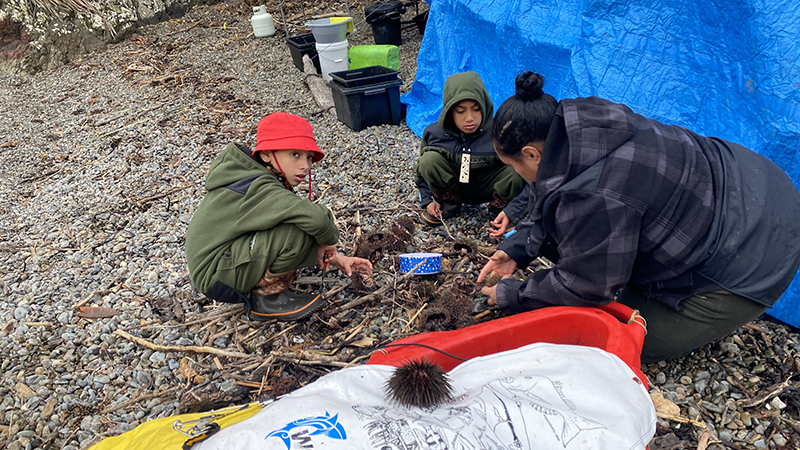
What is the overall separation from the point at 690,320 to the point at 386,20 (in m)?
7.20

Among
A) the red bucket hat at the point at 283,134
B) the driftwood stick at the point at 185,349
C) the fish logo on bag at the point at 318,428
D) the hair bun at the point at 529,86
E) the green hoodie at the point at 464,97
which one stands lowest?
the driftwood stick at the point at 185,349

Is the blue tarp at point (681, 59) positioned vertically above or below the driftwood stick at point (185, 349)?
above

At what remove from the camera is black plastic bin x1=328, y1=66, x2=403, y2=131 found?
5.02 metres

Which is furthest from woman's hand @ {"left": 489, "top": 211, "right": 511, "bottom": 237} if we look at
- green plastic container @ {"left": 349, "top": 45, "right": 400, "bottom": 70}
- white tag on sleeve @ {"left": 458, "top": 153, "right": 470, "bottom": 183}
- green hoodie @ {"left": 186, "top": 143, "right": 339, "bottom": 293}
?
green plastic container @ {"left": 349, "top": 45, "right": 400, "bottom": 70}

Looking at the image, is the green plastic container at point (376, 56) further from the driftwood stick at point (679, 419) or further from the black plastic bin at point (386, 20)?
the driftwood stick at point (679, 419)

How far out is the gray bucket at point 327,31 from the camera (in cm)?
624

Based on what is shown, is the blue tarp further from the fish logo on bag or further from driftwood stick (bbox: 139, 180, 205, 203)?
driftwood stick (bbox: 139, 180, 205, 203)

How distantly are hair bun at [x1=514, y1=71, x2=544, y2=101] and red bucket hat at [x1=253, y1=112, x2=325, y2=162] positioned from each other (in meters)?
1.02

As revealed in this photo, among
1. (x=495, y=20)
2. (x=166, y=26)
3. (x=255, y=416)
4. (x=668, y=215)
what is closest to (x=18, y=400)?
(x=255, y=416)

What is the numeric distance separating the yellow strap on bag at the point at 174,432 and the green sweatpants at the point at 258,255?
2.96ft

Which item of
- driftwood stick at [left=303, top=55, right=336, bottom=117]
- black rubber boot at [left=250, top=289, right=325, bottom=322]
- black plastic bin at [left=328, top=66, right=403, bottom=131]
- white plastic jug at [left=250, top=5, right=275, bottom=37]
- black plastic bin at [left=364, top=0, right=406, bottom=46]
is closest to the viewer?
black rubber boot at [left=250, top=289, right=325, bottom=322]

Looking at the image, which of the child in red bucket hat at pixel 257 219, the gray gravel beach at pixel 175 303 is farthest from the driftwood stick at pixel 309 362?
the child in red bucket hat at pixel 257 219

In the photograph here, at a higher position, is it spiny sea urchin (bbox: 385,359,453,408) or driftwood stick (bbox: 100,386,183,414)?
spiny sea urchin (bbox: 385,359,453,408)

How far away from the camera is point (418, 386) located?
57.2 inches
